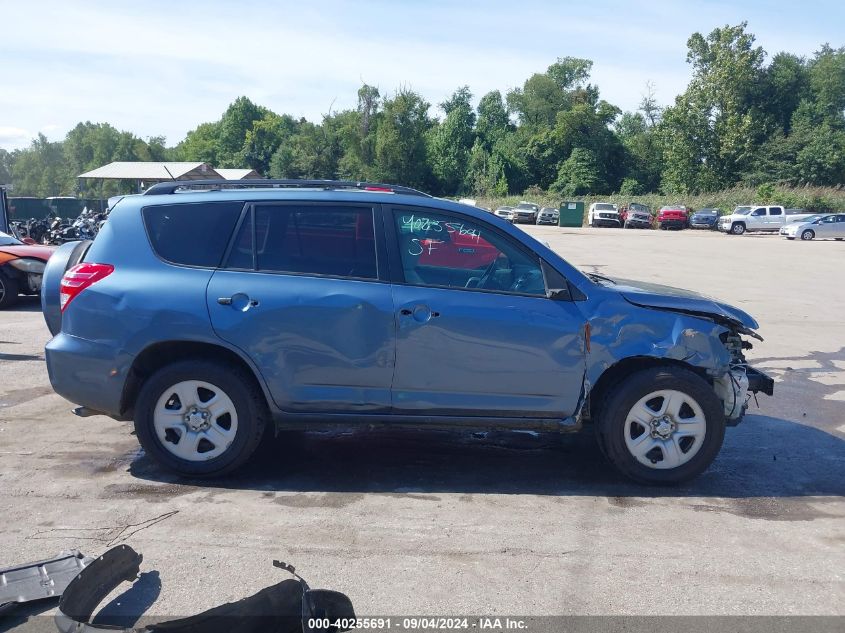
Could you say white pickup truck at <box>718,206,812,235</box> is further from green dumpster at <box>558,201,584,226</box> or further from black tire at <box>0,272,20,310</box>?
black tire at <box>0,272,20,310</box>

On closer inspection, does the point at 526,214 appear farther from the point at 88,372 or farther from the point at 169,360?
the point at 88,372

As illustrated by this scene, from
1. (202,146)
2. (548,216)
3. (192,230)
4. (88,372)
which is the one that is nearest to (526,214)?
(548,216)

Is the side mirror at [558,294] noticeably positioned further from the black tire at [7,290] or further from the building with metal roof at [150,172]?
the building with metal roof at [150,172]

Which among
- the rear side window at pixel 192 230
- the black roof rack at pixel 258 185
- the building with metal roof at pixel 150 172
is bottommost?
the rear side window at pixel 192 230

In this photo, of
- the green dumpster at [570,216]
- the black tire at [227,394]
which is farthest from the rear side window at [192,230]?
the green dumpster at [570,216]

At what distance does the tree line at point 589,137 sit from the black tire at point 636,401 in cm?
6301

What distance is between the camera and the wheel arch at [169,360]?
4926 mm

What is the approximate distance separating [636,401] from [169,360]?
3.04 meters

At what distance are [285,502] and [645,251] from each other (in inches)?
1032

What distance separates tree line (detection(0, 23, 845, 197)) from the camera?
227ft

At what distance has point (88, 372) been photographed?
195 inches

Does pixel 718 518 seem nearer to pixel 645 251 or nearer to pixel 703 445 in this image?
pixel 703 445

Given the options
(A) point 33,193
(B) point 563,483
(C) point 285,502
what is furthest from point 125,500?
(A) point 33,193

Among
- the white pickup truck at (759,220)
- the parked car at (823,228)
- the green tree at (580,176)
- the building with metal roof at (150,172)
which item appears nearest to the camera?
the parked car at (823,228)
